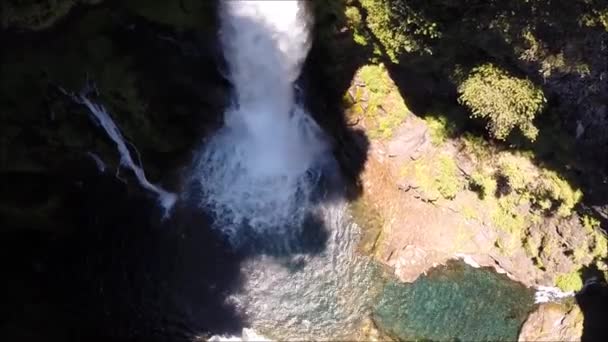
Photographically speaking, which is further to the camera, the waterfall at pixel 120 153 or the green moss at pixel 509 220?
the green moss at pixel 509 220

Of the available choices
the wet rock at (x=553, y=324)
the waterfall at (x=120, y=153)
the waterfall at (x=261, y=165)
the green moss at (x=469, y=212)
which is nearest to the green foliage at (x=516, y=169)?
the green moss at (x=469, y=212)

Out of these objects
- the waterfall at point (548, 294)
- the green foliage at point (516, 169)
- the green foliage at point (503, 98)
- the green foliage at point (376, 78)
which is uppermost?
the green foliage at point (376, 78)

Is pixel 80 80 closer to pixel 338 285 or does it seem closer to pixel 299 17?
pixel 299 17

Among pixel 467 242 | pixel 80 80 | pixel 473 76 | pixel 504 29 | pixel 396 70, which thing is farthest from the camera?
pixel 467 242

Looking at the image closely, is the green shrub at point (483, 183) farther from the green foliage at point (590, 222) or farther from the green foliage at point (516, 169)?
the green foliage at point (590, 222)

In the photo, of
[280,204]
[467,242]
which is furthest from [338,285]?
[467,242]

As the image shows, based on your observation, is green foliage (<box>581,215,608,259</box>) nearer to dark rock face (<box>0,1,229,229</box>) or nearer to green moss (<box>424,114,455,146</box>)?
green moss (<box>424,114,455,146</box>)
